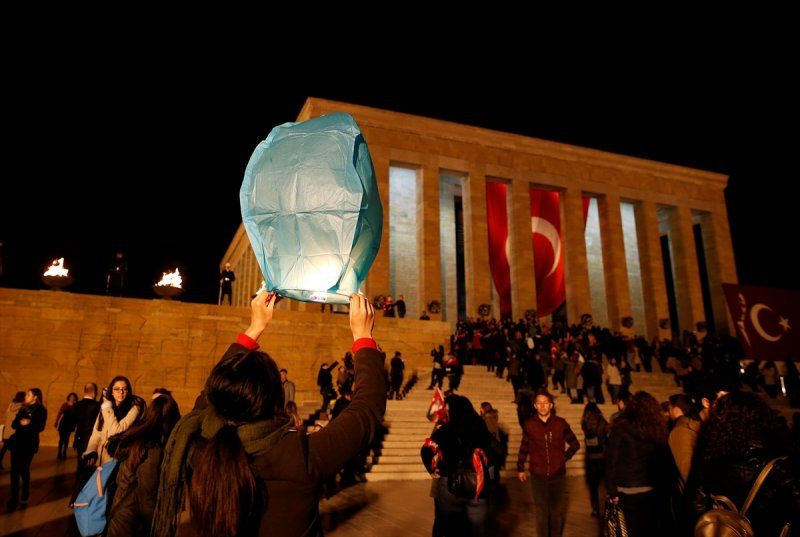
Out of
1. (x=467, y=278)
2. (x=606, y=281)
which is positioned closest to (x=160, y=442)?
(x=467, y=278)

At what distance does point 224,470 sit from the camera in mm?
1654

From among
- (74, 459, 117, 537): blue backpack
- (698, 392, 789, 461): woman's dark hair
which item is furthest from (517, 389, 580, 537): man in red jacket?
(74, 459, 117, 537): blue backpack

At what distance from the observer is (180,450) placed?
1.91 meters

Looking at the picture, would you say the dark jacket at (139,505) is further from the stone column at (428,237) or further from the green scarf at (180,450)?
the stone column at (428,237)

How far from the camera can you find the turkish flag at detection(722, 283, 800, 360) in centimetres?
2188

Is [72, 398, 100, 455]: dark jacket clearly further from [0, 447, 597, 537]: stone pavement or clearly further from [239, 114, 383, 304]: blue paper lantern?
[239, 114, 383, 304]: blue paper lantern

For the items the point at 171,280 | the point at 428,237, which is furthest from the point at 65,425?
the point at 428,237

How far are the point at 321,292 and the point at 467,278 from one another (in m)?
25.2

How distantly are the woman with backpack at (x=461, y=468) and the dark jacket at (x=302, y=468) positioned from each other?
272 cm

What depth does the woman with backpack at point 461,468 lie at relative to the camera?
4.42 meters

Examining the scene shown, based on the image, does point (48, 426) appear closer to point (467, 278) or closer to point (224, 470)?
point (224, 470)

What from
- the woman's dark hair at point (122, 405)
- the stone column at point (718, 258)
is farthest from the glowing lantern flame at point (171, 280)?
the stone column at point (718, 258)

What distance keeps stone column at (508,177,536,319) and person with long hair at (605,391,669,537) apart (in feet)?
74.6

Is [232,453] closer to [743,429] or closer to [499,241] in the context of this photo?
[743,429]
